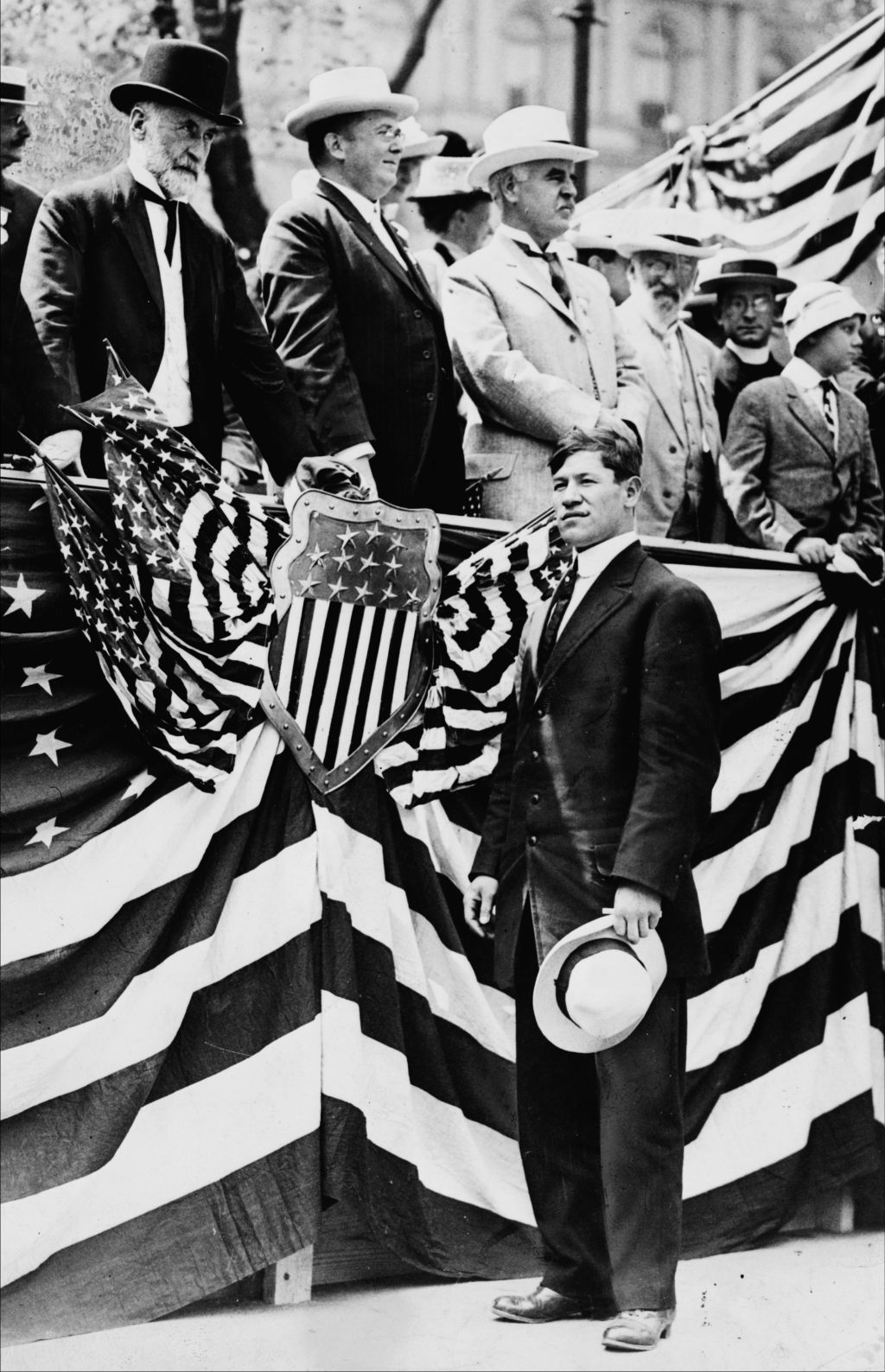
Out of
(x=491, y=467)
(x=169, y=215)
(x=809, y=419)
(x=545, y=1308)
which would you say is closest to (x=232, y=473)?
(x=491, y=467)

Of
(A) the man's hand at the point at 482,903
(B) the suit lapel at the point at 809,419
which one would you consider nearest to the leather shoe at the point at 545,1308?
(A) the man's hand at the point at 482,903

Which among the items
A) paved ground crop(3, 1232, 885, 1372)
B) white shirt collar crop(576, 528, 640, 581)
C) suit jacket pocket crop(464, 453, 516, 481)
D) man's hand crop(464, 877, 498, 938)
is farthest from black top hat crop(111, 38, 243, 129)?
paved ground crop(3, 1232, 885, 1372)

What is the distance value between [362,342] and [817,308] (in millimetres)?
1910

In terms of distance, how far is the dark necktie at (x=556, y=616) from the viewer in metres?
5.79

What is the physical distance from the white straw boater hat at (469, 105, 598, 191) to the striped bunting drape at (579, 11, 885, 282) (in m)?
1.06

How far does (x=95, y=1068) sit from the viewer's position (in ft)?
17.2

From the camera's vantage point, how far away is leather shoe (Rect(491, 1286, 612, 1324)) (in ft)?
18.2

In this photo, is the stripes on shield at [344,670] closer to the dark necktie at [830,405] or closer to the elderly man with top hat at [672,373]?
the elderly man with top hat at [672,373]

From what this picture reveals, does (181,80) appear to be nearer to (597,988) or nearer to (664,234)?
(664,234)

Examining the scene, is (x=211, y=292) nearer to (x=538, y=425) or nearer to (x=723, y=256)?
(x=538, y=425)

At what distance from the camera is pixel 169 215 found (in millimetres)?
5750

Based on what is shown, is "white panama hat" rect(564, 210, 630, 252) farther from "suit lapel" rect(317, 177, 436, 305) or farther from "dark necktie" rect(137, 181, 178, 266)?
"dark necktie" rect(137, 181, 178, 266)

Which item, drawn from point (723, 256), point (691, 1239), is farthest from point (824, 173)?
point (691, 1239)

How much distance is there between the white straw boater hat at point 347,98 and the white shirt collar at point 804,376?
177cm
